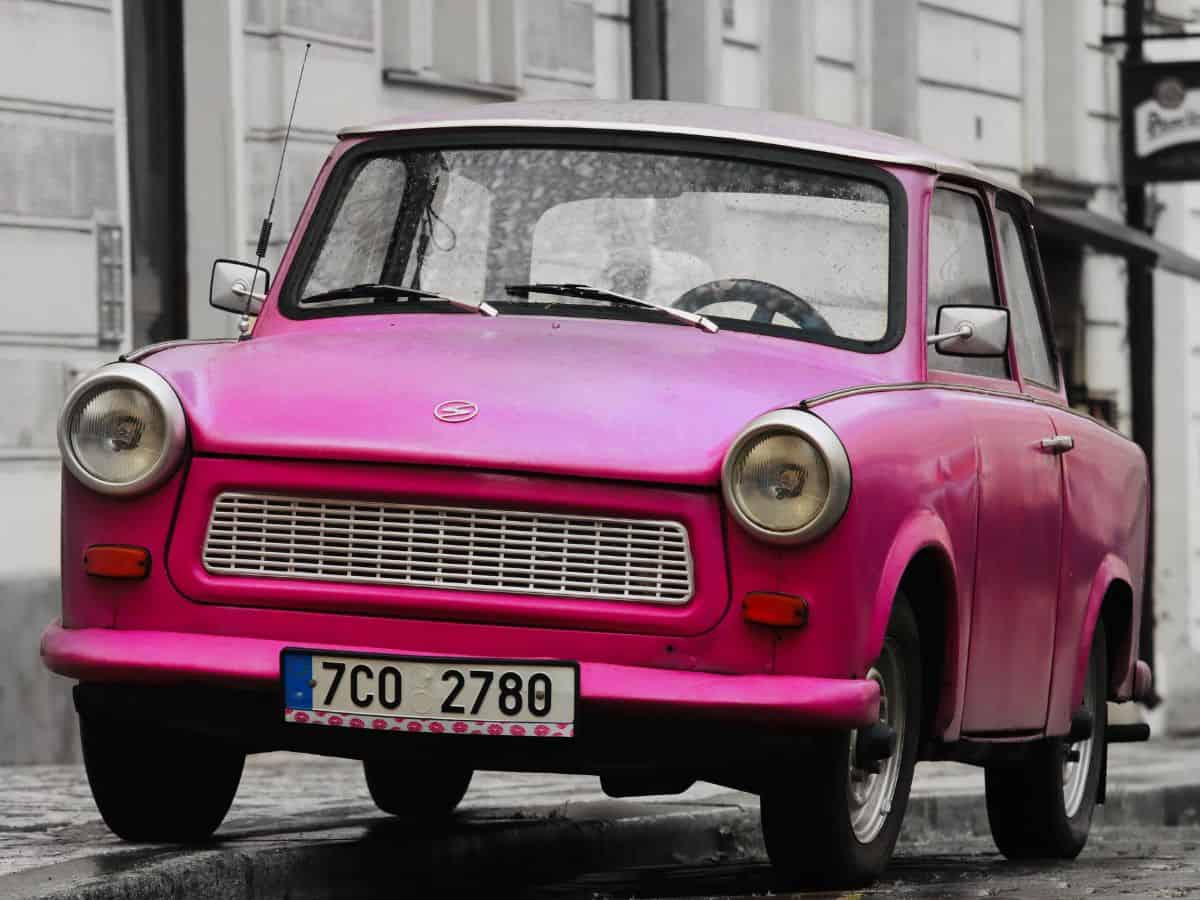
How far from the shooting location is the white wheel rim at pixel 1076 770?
891 cm

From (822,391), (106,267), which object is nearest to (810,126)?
(822,391)

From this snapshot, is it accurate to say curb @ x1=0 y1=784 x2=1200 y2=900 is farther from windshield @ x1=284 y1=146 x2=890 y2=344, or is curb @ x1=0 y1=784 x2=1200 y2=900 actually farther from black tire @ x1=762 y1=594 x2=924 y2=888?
windshield @ x1=284 y1=146 x2=890 y2=344

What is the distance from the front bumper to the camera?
245 inches

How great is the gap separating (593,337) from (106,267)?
5.95 meters

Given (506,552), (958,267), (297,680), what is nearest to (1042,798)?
(958,267)

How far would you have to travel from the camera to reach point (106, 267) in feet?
41.2

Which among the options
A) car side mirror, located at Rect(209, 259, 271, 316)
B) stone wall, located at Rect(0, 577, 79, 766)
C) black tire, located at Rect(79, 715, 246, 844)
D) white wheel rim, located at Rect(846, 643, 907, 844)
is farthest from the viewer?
stone wall, located at Rect(0, 577, 79, 766)

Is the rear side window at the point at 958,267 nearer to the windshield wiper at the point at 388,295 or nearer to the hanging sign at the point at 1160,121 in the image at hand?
the windshield wiper at the point at 388,295

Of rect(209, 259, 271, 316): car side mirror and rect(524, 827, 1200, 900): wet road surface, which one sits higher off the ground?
rect(209, 259, 271, 316): car side mirror

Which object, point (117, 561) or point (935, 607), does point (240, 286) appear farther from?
point (935, 607)

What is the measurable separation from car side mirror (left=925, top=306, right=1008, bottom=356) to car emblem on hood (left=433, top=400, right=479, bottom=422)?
1.45 meters

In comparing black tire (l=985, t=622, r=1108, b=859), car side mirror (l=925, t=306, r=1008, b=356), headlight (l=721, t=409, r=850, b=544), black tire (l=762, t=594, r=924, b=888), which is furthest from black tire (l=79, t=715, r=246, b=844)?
black tire (l=985, t=622, r=1108, b=859)

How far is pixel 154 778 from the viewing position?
704cm

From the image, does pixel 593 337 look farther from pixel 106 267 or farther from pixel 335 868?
pixel 106 267
